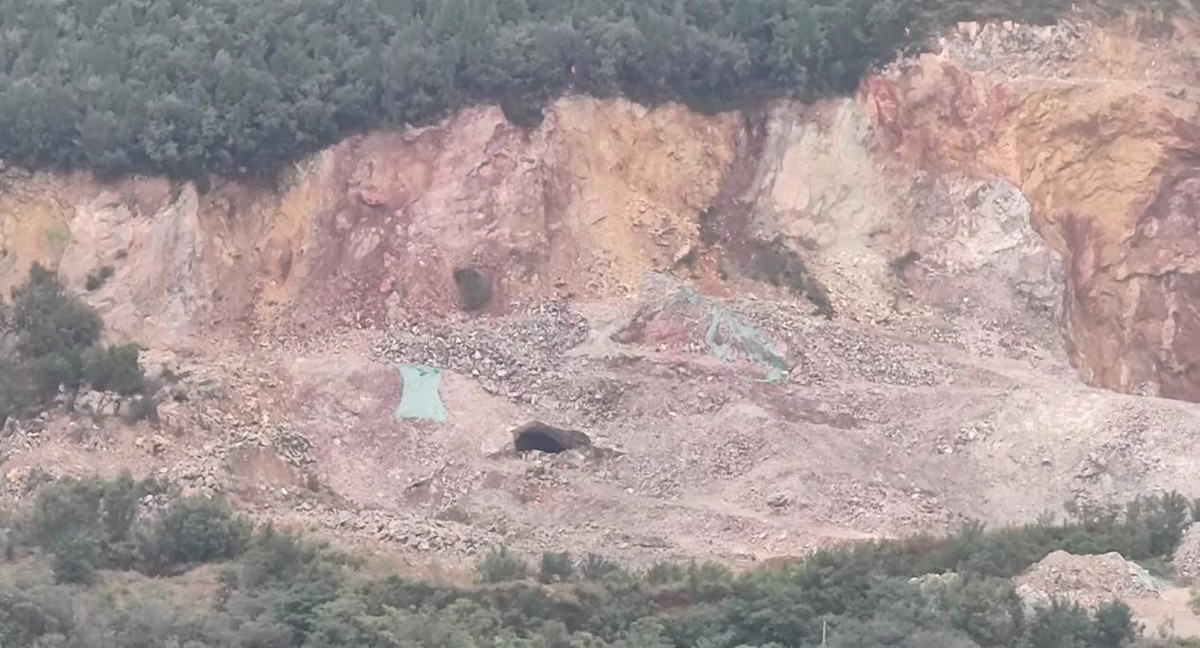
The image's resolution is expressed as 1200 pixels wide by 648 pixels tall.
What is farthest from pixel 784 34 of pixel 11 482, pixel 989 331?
pixel 11 482

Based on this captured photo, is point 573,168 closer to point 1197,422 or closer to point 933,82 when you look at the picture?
point 933,82

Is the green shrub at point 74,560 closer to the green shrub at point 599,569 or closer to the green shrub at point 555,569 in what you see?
the green shrub at point 555,569

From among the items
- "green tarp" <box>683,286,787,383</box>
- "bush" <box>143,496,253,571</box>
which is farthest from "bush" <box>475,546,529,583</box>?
"green tarp" <box>683,286,787,383</box>

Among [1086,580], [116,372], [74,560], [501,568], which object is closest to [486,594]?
[501,568]

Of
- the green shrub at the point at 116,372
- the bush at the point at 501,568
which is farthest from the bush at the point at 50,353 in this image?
the bush at the point at 501,568

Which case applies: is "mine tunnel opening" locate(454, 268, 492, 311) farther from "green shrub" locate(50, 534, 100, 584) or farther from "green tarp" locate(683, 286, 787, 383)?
"green shrub" locate(50, 534, 100, 584)
